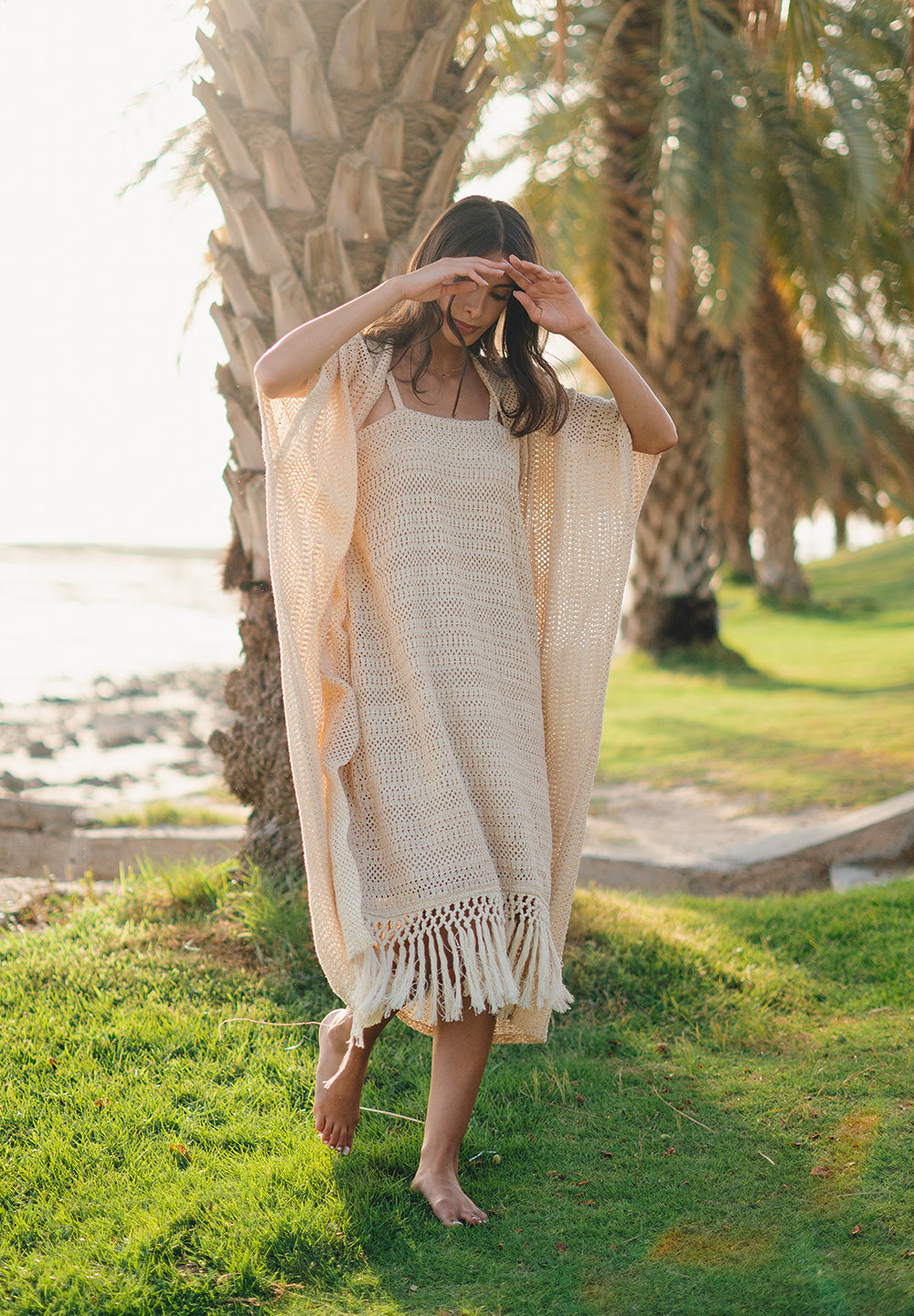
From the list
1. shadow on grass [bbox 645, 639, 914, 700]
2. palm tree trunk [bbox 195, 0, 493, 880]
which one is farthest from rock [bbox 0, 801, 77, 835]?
shadow on grass [bbox 645, 639, 914, 700]

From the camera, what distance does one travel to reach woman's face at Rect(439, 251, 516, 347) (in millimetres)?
2490

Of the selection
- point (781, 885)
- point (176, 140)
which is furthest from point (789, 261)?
point (781, 885)

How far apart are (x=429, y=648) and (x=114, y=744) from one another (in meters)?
9.61

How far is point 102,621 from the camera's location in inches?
930

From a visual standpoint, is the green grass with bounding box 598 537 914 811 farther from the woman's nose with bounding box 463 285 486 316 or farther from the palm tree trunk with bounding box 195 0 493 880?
the woman's nose with bounding box 463 285 486 316

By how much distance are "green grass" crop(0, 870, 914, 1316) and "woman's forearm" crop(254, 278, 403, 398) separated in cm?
175

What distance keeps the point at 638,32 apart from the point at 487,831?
9.80 m

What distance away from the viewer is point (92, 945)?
142 inches

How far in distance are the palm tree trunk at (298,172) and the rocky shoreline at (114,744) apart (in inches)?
106

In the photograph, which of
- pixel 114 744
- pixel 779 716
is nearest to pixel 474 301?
pixel 779 716

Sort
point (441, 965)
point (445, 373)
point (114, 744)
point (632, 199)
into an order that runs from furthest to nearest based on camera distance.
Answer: point (114, 744) → point (632, 199) → point (445, 373) → point (441, 965)

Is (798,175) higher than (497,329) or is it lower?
higher

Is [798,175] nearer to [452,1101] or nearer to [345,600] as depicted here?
[345,600]

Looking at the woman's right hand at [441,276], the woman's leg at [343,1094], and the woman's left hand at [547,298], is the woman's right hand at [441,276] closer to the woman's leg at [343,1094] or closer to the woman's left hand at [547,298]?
the woman's left hand at [547,298]
